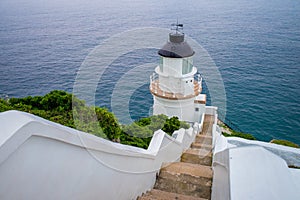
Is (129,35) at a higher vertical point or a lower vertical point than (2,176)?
lower

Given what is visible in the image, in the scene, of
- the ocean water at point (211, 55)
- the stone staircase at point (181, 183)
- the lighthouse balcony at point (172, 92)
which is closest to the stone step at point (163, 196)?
the stone staircase at point (181, 183)

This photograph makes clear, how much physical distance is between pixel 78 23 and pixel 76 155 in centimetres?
5985

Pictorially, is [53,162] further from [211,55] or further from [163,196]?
[211,55]

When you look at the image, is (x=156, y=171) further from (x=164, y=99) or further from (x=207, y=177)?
(x=164, y=99)

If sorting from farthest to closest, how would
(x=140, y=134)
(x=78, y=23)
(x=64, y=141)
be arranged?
1. (x=78, y=23)
2. (x=140, y=134)
3. (x=64, y=141)

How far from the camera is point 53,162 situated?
2.05m

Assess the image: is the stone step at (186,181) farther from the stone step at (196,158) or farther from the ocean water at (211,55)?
the ocean water at (211,55)

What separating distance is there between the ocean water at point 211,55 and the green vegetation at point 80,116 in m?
14.8

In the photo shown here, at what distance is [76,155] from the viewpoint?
7.73 ft

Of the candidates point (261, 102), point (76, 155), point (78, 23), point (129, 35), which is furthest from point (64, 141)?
point (78, 23)

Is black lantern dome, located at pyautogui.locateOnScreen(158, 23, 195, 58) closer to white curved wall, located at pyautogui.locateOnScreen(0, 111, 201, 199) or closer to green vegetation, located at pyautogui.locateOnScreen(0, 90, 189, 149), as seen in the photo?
green vegetation, located at pyautogui.locateOnScreen(0, 90, 189, 149)

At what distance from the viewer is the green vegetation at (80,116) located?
7.01 metres

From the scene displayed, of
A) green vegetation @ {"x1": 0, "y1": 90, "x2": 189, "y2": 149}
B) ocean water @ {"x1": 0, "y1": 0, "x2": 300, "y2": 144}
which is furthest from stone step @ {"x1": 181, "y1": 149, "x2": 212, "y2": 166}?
ocean water @ {"x1": 0, "y1": 0, "x2": 300, "y2": 144}

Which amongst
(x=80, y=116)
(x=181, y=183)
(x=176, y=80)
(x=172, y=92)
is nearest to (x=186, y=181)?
(x=181, y=183)
